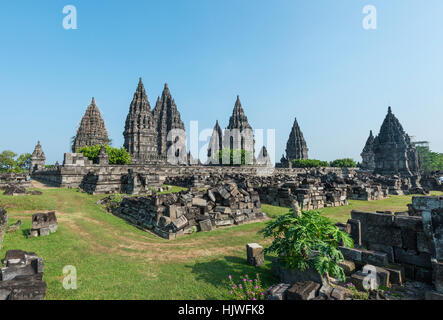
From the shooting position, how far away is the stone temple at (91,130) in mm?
52441

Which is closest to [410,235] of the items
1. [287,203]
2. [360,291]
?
[360,291]

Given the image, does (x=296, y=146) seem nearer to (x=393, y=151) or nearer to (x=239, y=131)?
(x=239, y=131)

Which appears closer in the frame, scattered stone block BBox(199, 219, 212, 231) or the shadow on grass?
the shadow on grass

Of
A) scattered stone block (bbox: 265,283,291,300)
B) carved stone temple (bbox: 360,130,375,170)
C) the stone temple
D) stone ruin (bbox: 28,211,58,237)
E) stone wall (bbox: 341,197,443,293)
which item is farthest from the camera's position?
carved stone temple (bbox: 360,130,375,170)

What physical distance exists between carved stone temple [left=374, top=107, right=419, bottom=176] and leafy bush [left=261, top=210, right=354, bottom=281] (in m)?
36.9

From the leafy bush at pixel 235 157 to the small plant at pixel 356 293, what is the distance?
5348 centimetres

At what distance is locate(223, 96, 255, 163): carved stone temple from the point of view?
63875mm

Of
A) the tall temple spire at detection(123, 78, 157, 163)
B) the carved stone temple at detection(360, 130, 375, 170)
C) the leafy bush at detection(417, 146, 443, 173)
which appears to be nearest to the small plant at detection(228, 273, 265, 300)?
the tall temple spire at detection(123, 78, 157, 163)

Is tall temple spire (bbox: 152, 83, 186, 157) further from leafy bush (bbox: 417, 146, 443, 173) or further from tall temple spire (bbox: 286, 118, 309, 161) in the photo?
leafy bush (bbox: 417, 146, 443, 173)

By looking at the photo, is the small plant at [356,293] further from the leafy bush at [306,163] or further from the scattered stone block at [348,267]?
the leafy bush at [306,163]

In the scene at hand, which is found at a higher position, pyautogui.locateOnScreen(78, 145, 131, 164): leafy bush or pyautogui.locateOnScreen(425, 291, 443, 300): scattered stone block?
pyautogui.locateOnScreen(78, 145, 131, 164): leafy bush

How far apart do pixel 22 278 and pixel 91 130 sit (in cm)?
5922
